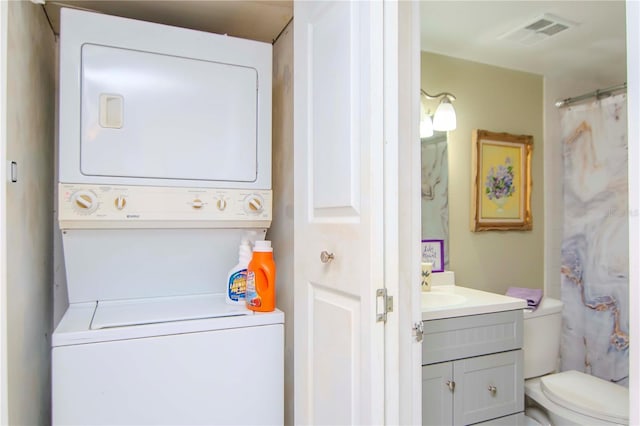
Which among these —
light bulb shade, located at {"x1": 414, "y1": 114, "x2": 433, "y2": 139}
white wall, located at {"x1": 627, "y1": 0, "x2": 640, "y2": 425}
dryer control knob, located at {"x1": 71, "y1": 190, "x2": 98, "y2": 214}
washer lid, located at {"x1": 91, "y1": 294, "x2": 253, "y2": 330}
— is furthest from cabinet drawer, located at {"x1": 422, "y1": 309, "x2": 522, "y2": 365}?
dryer control knob, located at {"x1": 71, "y1": 190, "x2": 98, "y2": 214}

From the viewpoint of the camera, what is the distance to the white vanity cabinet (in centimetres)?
194

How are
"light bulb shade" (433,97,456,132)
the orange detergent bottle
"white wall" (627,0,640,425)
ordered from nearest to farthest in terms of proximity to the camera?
"white wall" (627,0,640,425) → the orange detergent bottle → "light bulb shade" (433,97,456,132)

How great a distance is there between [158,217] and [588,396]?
2260 millimetres

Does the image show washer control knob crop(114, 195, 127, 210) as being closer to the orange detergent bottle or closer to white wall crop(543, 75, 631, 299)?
the orange detergent bottle

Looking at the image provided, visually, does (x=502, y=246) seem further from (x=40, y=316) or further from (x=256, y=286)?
(x=40, y=316)

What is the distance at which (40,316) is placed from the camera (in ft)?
5.27

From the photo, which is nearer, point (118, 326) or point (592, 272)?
point (118, 326)

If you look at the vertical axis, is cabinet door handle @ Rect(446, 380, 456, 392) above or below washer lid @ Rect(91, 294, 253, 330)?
below

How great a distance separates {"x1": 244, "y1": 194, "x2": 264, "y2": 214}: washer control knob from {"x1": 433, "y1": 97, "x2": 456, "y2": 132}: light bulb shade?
4.70 feet

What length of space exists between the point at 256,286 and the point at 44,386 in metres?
0.89

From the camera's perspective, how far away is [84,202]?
1.45m

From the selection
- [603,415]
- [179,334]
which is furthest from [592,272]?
[179,334]

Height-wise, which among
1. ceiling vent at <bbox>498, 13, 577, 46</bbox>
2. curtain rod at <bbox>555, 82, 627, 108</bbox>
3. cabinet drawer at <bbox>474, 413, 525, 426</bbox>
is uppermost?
ceiling vent at <bbox>498, 13, 577, 46</bbox>

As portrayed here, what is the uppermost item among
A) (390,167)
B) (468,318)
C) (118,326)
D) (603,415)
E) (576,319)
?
(390,167)
